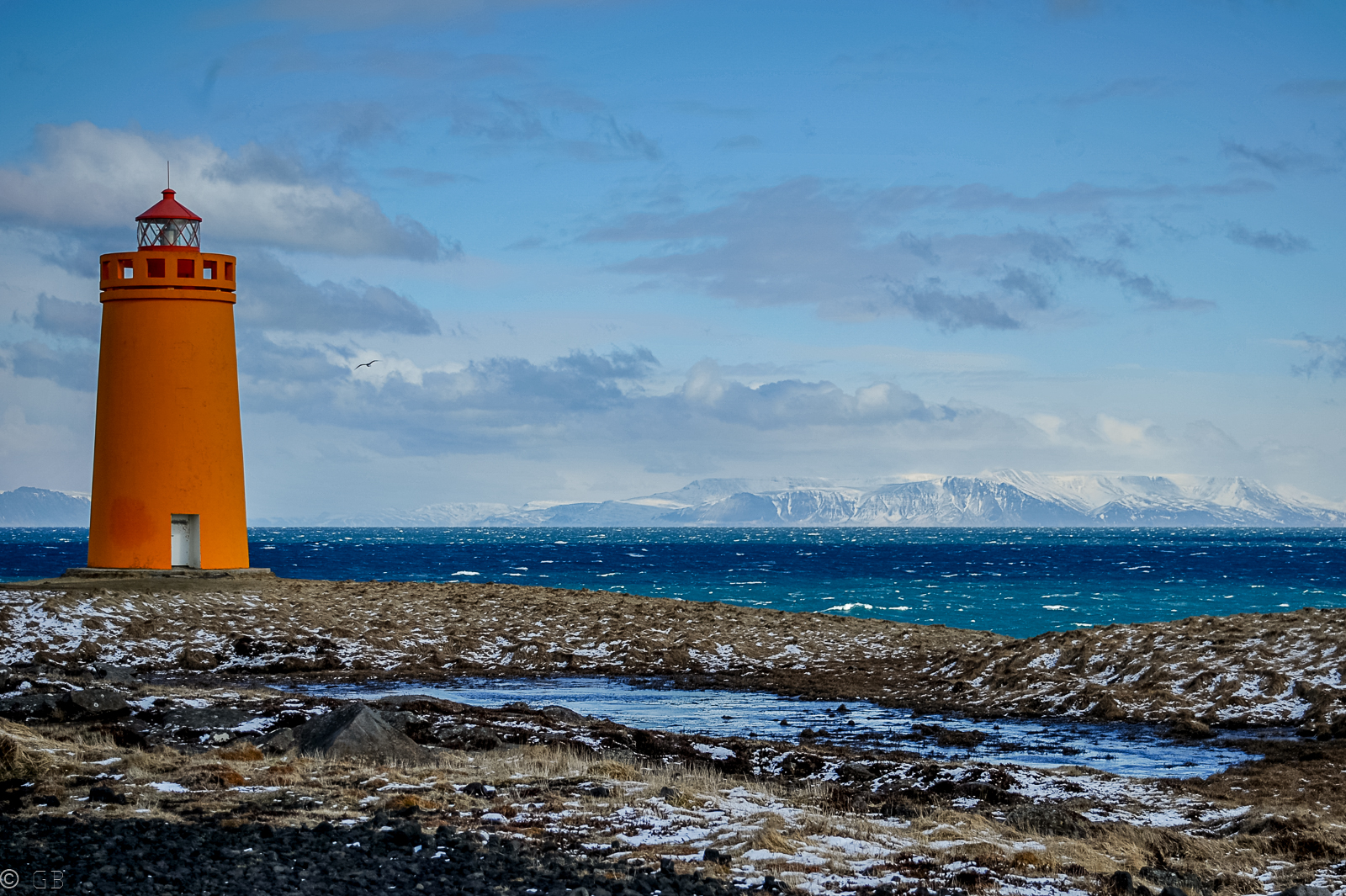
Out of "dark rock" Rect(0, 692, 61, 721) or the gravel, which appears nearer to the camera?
the gravel

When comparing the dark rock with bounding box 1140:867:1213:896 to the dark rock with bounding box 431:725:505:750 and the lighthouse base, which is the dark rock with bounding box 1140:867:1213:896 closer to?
the dark rock with bounding box 431:725:505:750

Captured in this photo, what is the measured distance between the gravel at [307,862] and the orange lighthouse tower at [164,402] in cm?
2267

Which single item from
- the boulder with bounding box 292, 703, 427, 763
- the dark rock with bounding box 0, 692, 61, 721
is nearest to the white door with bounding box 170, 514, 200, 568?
the dark rock with bounding box 0, 692, 61, 721

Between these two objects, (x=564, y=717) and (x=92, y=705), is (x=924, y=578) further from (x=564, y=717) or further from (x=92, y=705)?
(x=92, y=705)

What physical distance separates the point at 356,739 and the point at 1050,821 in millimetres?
7541

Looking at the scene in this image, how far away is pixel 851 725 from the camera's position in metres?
19.8

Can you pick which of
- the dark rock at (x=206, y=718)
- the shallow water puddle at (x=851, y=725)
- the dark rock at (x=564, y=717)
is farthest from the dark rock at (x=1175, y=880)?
the dark rock at (x=206, y=718)

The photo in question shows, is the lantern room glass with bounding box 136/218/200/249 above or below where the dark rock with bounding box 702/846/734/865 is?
above

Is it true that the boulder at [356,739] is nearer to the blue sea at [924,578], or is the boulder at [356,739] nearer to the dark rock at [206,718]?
the dark rock at [206,718]


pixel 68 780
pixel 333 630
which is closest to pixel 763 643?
pixel 333 630

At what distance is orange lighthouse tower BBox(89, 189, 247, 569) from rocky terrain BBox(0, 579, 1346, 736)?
144cm

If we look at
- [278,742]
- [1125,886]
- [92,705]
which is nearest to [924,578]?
[92,705]

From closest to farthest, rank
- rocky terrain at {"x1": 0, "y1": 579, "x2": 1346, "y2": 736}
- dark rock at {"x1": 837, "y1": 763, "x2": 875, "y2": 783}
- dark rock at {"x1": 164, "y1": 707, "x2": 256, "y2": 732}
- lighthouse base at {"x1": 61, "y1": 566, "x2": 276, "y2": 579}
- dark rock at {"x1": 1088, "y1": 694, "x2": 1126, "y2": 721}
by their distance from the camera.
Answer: dark rock at {"x1": 837, "y1": 763, "x2": 875, "y2": 783}
dark rock at {"x1": 164, "y1": 707, "x2": 256, "y2": 732}
dark rock at {"x1": 1088, "y1": 694, "x2": 1126, "y2": 721}
rocky terrain at {"x1": 0, "y1": 579, "x2": 1346, "y2": 736}
lighthouse base at {"x1": 61, "y1": 566, "x2": 276, "y2": 579}

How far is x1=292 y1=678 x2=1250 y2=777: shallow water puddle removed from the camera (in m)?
16.8
